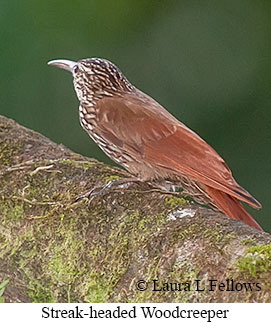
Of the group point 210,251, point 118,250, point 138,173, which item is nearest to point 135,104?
point 138,173

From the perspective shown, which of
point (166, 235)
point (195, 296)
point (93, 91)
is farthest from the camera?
point (93, 91)

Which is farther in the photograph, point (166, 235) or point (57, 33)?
point (57, 33)

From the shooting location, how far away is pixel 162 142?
2926 millimetres

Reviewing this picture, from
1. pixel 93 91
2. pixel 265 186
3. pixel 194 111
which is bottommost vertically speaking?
pixel 265 186

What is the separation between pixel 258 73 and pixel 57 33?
1.37 meters

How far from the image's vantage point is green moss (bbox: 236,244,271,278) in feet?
6.30

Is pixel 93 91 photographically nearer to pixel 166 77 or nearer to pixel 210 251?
pixel 210 251

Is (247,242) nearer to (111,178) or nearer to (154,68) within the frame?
(111,178)

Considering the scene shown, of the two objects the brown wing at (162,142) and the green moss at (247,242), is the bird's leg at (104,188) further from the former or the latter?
the green moss at (247,242)

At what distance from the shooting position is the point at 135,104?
3.11 m

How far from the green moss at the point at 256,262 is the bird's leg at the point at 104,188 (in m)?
0.68

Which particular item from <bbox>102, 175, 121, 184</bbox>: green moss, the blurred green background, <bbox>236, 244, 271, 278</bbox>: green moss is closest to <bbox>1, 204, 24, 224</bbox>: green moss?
<bbox>102, 175, 121, 184</bbox>: green moss

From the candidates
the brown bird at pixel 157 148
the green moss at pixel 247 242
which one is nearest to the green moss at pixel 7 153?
the brown bird at pixel 157 148

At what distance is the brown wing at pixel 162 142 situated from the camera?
109 inches
